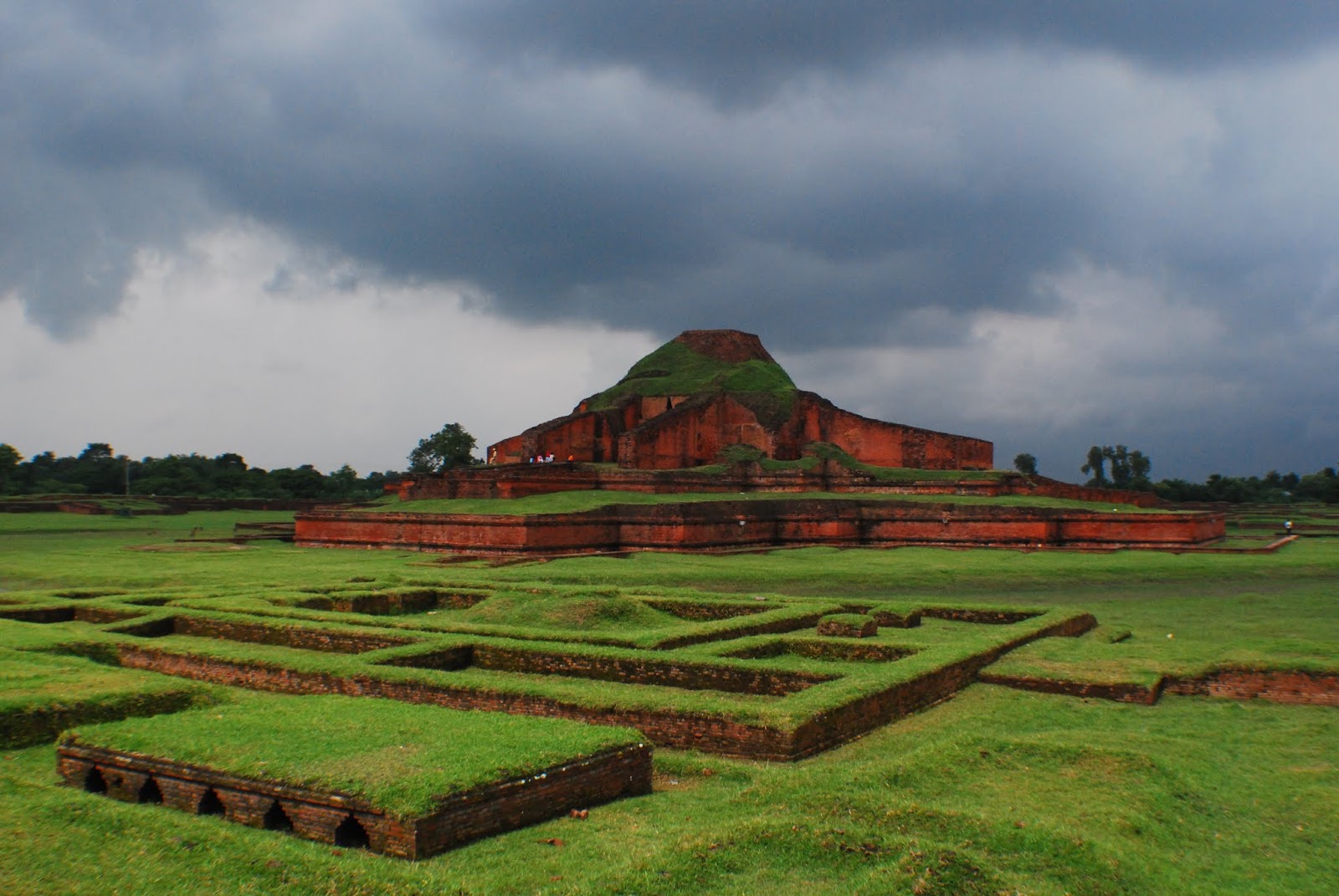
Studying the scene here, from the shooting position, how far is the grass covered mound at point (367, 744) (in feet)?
12.4

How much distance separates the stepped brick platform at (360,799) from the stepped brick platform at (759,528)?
12677mm

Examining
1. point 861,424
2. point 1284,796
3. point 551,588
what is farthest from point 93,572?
point 861,424

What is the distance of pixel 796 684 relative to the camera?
21.3 feet

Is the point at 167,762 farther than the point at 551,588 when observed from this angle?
No

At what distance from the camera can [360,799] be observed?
11.9ft

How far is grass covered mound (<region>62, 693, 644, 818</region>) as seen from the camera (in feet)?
12.4

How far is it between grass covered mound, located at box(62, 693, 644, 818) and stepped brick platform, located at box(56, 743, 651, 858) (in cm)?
4

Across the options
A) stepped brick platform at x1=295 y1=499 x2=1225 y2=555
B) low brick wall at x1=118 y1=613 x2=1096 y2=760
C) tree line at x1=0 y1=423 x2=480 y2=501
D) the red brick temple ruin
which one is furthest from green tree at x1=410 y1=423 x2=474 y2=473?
low brick wall at x1=118 y1=613 x2=1096 y2=760

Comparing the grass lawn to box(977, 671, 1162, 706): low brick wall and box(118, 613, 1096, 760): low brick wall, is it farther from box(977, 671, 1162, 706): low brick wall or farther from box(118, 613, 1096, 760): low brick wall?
box(977, 671, 1162, 706): low brick wall

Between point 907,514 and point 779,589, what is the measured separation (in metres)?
6.86

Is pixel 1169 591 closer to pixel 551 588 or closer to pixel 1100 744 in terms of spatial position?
pixel 551 588

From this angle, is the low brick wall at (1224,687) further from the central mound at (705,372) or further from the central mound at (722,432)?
the central mound at (705,372)

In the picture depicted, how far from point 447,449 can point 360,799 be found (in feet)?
139

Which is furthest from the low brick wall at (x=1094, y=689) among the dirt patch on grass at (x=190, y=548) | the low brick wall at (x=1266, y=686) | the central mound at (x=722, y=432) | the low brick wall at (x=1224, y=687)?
the central mound at (x=722, y=432)
